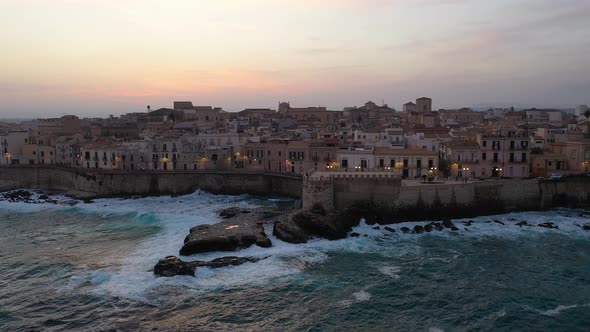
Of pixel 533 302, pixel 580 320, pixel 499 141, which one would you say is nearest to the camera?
pixel 580 320

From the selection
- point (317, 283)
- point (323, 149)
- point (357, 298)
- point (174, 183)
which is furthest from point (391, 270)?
point (174, 183)

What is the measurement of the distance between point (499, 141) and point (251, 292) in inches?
Answer: 1589

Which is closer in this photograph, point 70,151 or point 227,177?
point 227,177

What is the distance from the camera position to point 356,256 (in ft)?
121

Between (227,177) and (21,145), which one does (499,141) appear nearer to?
(227,177)

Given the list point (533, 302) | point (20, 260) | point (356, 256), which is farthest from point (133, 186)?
point (533, 302)

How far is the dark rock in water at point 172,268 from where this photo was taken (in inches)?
1265

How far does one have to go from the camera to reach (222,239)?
37.7 m

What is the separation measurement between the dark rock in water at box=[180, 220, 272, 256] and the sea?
88 cm

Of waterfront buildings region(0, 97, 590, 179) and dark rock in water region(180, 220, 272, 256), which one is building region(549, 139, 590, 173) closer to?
waterfront buildings region(0, 97, 590, 179)

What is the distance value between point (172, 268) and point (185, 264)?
975 mm

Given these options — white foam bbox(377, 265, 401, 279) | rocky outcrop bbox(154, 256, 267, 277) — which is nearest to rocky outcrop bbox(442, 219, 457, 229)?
white foam bbox(377, 265, 401, 279)

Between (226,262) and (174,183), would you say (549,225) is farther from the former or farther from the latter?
(174,183)

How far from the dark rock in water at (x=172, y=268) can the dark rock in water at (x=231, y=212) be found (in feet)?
55.1
